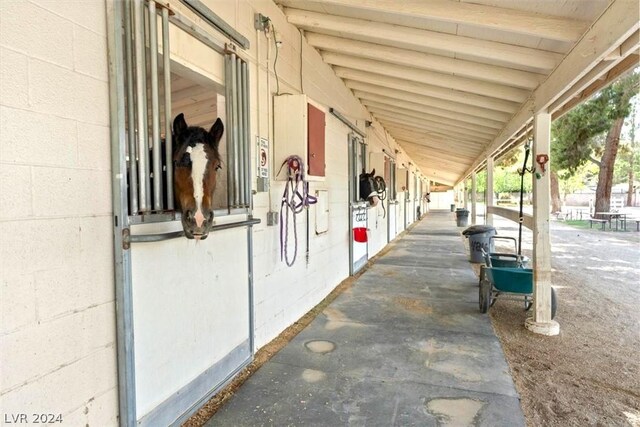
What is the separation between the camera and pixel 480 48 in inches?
131

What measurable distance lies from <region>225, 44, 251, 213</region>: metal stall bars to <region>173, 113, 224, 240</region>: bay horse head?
52 centimetres

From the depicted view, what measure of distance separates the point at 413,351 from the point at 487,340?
77 centimetres

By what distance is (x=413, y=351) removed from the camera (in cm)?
314

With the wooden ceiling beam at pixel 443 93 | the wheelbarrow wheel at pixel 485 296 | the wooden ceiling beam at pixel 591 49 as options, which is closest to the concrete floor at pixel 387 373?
the wheelbarrow wheel at pixel 485 296

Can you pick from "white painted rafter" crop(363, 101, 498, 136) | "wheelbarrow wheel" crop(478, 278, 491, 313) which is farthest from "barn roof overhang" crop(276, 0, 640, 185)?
"wheelbarrow wheel" crop(478, 278, 491, 313)

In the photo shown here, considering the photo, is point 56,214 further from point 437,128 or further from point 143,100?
point 437,128

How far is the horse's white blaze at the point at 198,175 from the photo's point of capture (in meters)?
1.87

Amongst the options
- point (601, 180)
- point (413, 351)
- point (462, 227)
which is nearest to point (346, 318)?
point (413, 351)

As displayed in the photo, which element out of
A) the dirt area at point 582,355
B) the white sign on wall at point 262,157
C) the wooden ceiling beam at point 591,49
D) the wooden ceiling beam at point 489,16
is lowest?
the dirt area at point 582,355

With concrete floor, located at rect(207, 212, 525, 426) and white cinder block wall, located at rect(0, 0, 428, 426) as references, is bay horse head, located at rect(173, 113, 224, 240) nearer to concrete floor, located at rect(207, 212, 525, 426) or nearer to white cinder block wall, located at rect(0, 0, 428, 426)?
white cinder block wall, located at rect(0, 0, 428, 426)

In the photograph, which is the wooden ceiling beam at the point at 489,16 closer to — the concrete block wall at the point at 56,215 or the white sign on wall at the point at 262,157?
the white sign on wall at the point at 262,157

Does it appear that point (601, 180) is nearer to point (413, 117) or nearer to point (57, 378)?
point (413, 117)

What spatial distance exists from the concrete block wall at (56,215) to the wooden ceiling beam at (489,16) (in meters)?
2.05

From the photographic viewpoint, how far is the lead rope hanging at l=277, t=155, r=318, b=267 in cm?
331
